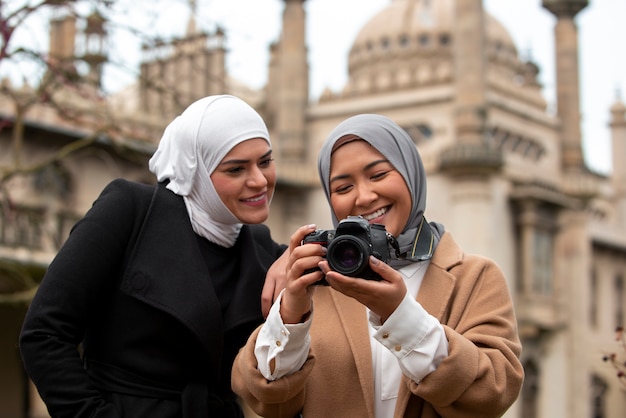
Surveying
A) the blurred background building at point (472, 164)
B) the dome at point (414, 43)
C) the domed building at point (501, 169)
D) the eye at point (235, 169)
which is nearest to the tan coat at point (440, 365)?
the eye at point (235, 169)

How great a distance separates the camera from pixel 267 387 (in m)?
2.89

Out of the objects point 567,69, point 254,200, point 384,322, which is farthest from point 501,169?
point 384,322

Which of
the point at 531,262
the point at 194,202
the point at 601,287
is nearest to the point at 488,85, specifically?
the point at 531,262

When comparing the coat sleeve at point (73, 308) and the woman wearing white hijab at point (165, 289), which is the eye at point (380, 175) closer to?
the woman wearing white hijab at point (165, 289)

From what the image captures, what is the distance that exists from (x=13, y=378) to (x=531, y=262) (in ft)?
44.5

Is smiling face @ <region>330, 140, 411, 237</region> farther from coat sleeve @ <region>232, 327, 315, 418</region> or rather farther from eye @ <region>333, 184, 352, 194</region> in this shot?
coat sleeve @ <region>232, 327, 315, 418</region>

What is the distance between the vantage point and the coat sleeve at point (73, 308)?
2992 mm

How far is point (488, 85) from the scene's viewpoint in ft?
87.7

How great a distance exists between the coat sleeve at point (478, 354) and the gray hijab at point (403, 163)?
0.54 feet

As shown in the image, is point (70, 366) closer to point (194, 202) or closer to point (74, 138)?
point (194, 202)

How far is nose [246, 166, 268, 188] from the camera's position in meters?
3.23

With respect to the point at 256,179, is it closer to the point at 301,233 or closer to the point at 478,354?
the point at 301,233

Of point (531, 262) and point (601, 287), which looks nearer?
point (531, 262)

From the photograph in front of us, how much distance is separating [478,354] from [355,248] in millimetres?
488
